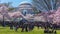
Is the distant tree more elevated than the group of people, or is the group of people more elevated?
the distant tree

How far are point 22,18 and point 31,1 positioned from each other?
48 cm

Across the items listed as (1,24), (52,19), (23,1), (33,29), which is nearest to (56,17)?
(52,19)

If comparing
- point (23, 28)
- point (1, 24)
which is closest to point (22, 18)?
point (23, 28)

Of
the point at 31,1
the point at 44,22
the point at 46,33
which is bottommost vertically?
the point at 46,33

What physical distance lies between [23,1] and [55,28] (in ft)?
3.40

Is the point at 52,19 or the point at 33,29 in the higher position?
the point at 52,19

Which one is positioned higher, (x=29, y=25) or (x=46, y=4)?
(x=46, y=4)

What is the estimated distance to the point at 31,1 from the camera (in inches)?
157

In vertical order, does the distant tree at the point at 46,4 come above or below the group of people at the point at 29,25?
above

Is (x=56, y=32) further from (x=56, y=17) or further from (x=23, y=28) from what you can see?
(x=23, y=28)

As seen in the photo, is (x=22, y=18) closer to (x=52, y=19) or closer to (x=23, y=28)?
(x=23, y=28)

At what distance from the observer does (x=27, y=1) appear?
13.0 ft

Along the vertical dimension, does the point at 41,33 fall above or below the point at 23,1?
below

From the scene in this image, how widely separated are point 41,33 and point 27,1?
860 mm
